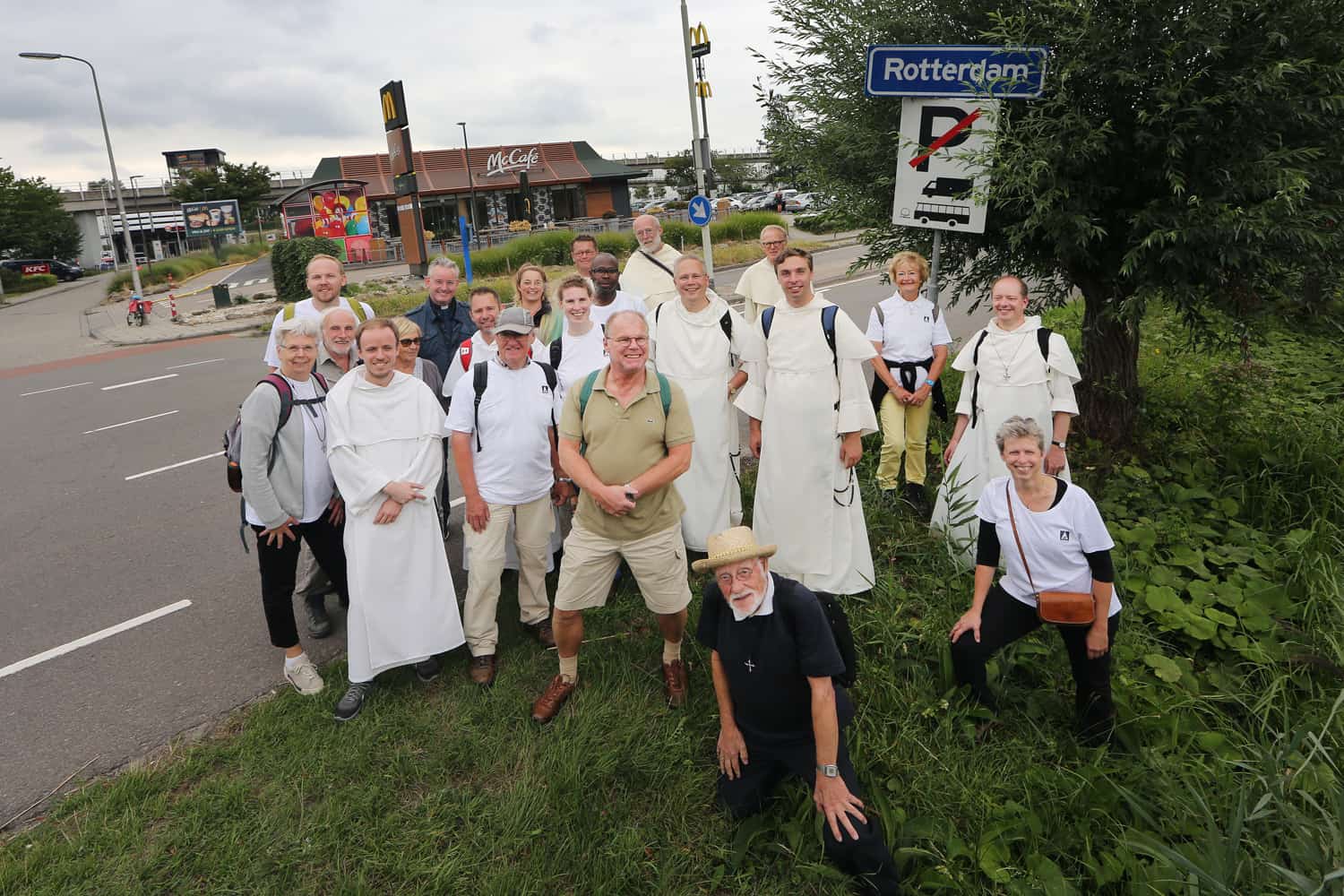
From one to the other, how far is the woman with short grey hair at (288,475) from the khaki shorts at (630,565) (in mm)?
1380

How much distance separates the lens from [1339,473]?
553 cm

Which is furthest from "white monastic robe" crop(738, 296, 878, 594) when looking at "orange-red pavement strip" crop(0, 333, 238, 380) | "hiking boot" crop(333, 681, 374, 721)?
"orange-red pavement strip" crop(0, 333, 238, 380)

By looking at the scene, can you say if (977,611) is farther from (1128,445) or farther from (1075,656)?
(1128,445)

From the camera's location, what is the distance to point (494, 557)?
4195mm

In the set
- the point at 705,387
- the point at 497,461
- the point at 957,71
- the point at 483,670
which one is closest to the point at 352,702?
the point at 483,670

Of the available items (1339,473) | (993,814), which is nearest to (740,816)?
(993,814)

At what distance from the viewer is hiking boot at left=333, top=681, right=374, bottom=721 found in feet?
12.6

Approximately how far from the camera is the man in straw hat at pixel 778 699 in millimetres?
2865

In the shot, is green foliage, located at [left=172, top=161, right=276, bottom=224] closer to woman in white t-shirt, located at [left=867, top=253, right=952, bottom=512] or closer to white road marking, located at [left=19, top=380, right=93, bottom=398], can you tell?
white road marking, located at [left=19, top=380, right=93, bottom=398]

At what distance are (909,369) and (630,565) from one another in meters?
2.96

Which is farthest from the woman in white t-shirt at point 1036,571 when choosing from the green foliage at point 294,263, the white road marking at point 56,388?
the green foliage at point 294,263

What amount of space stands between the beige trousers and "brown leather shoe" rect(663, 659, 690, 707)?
0.87 m

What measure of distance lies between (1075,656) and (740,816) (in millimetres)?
1619

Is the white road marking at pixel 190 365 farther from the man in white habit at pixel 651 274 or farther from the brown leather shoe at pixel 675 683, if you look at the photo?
the brown leather shoe at pixel 675 683
